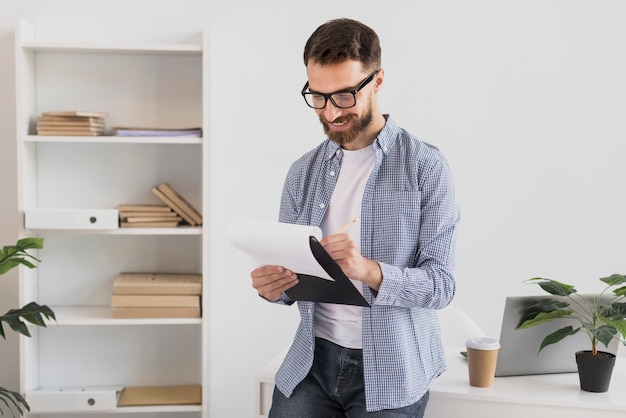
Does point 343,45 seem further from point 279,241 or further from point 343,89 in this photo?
point 279,241

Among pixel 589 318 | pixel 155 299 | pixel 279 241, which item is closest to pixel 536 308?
pixel 589 318

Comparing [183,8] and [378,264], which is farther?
[183,8]

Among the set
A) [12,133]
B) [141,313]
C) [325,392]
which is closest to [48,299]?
[141,313]

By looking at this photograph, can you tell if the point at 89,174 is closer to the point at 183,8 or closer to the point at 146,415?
the point at 183,8

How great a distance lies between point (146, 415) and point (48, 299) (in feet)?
2.20

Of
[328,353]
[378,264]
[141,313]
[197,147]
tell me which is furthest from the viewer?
[197,147]

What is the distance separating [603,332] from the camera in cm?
218

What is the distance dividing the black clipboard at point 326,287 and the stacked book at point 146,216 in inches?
58.0

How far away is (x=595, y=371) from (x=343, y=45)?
112cm

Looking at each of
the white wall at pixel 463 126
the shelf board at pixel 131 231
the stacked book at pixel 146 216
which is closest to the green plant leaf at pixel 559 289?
the white wall at pixel 463 126

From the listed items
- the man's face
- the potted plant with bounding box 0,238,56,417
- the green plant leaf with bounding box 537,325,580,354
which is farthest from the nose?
the potted plant with bounding box 0,238,56,417

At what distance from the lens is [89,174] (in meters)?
3.48

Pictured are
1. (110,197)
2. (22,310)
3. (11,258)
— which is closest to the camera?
(11,258)

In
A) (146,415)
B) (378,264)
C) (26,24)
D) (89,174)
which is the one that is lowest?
(146,415)
